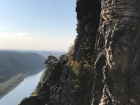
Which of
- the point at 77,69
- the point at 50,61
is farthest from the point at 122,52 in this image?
the point at 50,61

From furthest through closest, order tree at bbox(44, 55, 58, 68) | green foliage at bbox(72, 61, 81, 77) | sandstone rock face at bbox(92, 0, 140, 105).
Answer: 1. tree at bbox(44, 55, 58, 68)
2. green foliage at bbox(72, 61, 81, 77)
3. sandstone rock face at bbox(92, 0, 140, 105)

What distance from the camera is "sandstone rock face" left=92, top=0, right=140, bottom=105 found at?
32.4 feet

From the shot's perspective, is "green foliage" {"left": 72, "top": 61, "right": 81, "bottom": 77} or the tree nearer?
"green foliage" {"left": 72, "top": 61, "right": 81, "bottom": 77}

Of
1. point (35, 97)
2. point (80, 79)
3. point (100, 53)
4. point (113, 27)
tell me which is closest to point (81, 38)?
point (80, 79)

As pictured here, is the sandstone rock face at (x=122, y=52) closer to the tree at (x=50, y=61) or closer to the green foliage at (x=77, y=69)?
the green foliage at (x=77, y=69)

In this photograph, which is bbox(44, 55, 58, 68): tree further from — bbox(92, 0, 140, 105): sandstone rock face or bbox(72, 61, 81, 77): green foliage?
bbox(92, 0, 140, 105): sandstone rock face

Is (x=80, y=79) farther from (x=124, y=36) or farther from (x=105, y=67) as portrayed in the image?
(x=124, y=36)

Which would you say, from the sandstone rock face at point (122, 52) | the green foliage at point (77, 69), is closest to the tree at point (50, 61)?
the green foliage at point (77, 69)

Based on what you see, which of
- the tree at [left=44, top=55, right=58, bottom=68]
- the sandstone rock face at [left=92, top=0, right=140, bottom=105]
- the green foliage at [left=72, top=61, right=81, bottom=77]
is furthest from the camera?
the tree at [left=44, top=55, right=58, bottom=68]

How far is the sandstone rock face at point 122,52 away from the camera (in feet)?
32.4

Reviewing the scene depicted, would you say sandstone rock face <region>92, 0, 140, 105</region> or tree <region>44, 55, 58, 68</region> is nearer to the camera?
sandstone rock face <region>92, 0, 140, 105</region>

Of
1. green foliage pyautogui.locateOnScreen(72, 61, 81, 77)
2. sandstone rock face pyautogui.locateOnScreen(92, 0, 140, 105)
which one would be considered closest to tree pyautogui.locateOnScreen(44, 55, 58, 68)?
green foliage pyautogui.locateOnScreen(72, 61, 81, 77)

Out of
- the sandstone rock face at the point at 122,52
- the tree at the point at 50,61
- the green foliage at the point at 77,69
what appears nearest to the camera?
the sandstone rock face at the point at 122,52

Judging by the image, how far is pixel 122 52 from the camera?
390 inches
